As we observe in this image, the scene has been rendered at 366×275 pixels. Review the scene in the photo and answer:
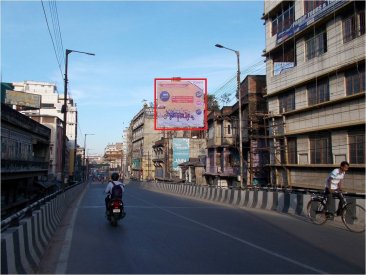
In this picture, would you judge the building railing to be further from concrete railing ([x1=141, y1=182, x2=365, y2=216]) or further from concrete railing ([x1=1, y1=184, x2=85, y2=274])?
concrete railing ([x1=1, y1=184, x2=85, y2=274])

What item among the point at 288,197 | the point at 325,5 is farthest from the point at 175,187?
the point at 288,197

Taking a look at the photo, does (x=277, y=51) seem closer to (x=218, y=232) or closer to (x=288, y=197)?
(x=288, y=197)

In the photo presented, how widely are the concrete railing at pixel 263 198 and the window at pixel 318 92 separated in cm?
811

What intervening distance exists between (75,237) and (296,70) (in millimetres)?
22909

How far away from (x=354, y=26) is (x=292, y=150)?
1030cm

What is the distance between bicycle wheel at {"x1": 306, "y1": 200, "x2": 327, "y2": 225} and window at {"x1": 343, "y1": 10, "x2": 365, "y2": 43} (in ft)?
43.4

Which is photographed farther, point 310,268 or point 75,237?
point 75,237

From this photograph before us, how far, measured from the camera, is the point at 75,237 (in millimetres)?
11531

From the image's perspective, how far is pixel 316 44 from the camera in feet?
94.0

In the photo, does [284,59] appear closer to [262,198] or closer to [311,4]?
[311,4]

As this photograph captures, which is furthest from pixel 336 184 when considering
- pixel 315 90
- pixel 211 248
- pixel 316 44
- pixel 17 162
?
pixel 17 162

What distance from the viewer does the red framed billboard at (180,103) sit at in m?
35.5

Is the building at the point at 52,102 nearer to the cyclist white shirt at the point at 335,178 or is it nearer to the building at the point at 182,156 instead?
the building at the point at 182,156

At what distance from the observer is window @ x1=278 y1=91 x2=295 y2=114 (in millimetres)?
31984
